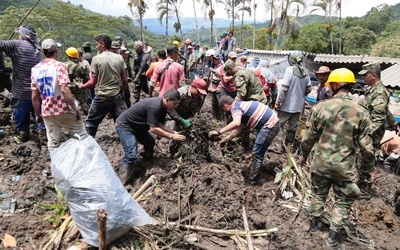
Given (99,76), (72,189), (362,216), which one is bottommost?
(362,216)

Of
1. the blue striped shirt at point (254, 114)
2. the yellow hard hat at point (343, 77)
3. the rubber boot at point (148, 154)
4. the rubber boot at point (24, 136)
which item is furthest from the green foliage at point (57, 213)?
the yellow hard hat at point (343, 77)

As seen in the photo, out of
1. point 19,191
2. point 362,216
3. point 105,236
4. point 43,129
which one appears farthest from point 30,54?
point 362,216

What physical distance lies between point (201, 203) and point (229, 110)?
140cm

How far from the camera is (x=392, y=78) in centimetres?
864

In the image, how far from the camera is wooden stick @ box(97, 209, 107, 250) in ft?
8.00

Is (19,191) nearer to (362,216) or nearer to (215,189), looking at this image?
(215,189)

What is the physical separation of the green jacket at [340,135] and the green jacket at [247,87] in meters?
2.03

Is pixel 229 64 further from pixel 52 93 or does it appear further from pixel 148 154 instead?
pixel 52 93

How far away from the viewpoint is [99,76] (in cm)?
498

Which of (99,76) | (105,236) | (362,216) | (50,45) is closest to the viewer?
(105,236)

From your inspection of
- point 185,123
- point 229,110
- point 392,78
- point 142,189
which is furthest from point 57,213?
point 392,78

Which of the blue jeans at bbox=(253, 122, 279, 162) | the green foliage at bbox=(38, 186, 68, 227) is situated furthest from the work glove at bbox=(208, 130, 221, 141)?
the green foliage at bbox=(38, 186, 68, 227)

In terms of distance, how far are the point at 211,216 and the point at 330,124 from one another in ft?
5.94

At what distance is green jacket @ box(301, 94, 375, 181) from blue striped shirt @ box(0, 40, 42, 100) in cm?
439
